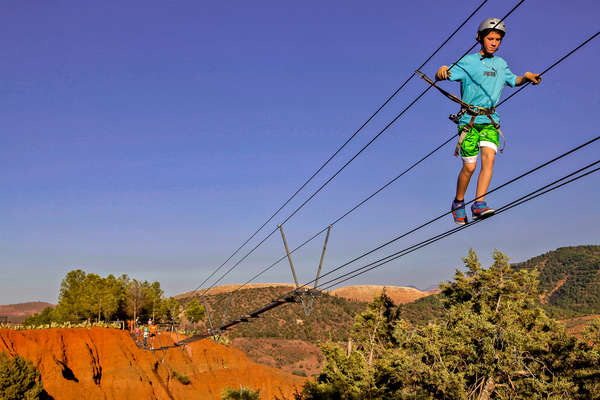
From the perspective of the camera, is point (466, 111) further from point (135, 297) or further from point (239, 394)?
point (135, 297)

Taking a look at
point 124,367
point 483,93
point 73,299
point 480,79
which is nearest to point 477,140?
point 483,93

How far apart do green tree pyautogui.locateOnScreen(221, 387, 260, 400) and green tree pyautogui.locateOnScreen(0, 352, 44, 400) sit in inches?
981

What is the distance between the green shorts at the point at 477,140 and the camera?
5.64m

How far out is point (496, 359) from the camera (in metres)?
28.5

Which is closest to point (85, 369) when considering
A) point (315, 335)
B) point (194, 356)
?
point (194, 356)

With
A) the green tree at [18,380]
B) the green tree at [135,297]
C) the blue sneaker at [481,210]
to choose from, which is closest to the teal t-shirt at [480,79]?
the blue sneaker at [481,210]

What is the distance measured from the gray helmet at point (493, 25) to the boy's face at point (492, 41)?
7 centimetres

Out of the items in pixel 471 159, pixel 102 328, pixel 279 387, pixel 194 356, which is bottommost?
pixel 279 387

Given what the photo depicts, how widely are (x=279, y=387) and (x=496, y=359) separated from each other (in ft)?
143

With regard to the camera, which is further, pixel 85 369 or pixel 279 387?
pixel 279 387

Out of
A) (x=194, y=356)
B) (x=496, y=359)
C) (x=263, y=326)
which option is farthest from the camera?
(x=263, y=326)

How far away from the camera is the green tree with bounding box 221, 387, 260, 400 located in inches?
2165

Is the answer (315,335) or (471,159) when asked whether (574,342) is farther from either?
(315,335)

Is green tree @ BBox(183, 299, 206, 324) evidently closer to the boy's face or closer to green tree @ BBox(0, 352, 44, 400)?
green tree @ BBox(0, 352, 44, 400)
